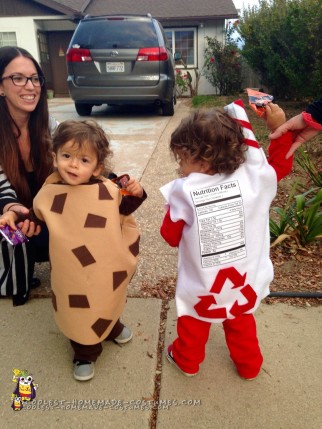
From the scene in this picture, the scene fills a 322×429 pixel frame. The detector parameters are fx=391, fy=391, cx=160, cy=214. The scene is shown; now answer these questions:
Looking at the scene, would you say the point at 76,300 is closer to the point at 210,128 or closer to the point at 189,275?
the point at 189,275

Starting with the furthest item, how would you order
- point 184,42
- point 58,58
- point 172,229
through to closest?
1. point 58,58
2. point 184,42
3. point 172,229

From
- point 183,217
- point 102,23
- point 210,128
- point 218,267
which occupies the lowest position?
point 218,267

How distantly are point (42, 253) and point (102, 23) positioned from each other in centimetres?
600

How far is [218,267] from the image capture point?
1.70 m

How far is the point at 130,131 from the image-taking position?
683 cm

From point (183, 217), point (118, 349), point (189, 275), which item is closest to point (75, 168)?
point (183, 217)

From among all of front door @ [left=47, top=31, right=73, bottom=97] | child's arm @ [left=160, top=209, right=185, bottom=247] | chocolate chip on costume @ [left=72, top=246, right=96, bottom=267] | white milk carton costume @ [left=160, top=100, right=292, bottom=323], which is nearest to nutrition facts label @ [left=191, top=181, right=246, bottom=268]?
white milk carton costume @ [left=160, top=100, right=292, bottom=323]

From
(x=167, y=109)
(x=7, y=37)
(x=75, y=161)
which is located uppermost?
(x=7, y=37)

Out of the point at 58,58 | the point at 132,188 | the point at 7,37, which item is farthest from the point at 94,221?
the point at 7,37

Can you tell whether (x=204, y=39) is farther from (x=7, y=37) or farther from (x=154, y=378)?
(x=154, y=378)

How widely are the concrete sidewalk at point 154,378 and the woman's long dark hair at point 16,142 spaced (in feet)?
2.47

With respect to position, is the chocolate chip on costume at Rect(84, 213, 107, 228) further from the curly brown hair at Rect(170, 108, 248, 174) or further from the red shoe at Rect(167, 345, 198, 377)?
the red shoe at Rect(167, 345, 198, 377)

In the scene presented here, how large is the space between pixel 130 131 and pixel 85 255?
5.32 metres

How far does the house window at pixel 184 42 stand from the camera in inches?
555
